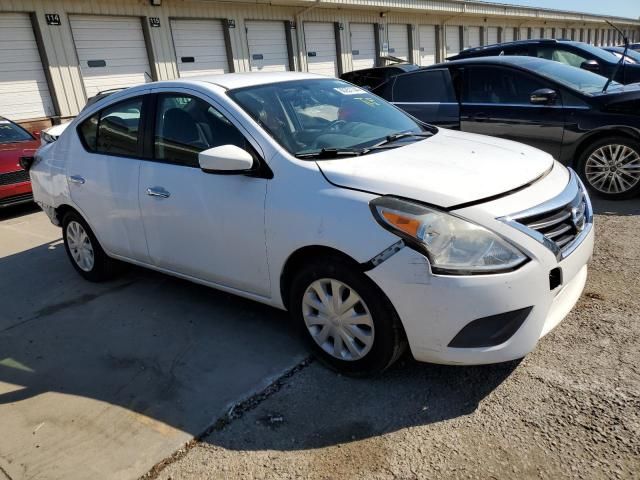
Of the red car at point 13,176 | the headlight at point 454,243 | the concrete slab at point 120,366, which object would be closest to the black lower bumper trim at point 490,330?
the headlight at point 454,243

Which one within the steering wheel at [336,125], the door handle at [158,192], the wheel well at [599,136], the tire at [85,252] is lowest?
the tire at [85,252]

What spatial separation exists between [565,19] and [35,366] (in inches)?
1610

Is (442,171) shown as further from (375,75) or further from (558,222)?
(375,75)

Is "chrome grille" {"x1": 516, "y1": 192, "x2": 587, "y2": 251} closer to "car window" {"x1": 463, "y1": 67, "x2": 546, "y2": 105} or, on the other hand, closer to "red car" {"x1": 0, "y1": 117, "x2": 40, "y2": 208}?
"car window" {"x1": 463, "y1": 67, "x2": 546, "y2": 105}

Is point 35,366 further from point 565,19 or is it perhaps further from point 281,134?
point 565,19

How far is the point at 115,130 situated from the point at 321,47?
15.9 metres

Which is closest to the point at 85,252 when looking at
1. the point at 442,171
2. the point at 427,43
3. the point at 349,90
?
the point at 349,90

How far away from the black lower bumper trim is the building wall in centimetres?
1223

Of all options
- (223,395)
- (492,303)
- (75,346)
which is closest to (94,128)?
(75,346)

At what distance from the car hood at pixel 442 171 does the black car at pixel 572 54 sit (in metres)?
6.08

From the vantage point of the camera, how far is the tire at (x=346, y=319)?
2.59m

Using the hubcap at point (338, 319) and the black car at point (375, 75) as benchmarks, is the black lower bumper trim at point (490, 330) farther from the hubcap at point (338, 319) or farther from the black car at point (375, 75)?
the black car at point (375, 75)

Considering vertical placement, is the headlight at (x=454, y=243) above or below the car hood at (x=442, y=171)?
below

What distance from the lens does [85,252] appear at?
15.1ft
